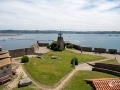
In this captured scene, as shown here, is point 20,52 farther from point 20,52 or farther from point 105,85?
point 105,85

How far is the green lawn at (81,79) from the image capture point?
25.0 metres

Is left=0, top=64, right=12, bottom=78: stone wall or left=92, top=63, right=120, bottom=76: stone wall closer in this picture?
left=0, top=64, right=12, bottom=78: stone wall

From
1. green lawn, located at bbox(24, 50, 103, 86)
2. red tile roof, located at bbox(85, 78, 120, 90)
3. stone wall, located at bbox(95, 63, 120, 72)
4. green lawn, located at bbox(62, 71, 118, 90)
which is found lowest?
green lawn, located at bbox(62, 71, 118, 90)

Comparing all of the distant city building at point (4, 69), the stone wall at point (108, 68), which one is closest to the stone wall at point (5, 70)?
the distant city building at point (4, 69)

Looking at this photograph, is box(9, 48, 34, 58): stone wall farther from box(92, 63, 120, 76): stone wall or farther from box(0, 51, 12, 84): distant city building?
box(92, 63, 120, 76): stone wall

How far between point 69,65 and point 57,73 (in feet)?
18.0

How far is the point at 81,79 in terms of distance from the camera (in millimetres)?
27750

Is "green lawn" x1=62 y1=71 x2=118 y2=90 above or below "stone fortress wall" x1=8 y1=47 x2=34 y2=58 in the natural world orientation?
below

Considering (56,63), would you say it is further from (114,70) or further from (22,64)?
(114,70)

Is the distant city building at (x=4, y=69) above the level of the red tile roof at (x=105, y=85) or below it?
below

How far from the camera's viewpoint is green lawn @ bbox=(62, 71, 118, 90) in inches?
985

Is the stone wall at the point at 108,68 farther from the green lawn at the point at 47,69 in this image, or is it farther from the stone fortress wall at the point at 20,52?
the stone fortress wall at the point at 20,52

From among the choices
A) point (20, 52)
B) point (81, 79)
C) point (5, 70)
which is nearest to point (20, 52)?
point (20, 52)

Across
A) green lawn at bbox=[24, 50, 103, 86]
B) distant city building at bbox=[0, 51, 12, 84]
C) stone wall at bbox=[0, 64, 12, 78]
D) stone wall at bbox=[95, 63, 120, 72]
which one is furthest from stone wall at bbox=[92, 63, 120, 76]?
distant city building at bbox=[0, 51, 12, 84]
